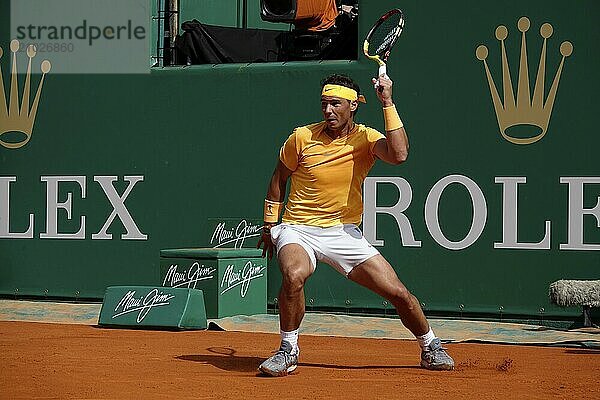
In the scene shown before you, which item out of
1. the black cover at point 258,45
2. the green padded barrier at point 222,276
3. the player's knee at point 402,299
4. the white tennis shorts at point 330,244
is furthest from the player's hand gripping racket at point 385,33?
the black cover at point 258,45

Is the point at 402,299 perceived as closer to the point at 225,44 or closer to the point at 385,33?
the point at 385,33

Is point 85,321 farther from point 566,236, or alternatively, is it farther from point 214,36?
point 566,236

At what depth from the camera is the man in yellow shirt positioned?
7.04 metres

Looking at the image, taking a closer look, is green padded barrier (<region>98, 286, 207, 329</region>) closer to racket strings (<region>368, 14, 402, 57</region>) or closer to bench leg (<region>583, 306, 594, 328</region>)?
racket strings (<region>368, 14, 402, 57</region>)

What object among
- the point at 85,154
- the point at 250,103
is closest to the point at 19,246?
the point at 85,154

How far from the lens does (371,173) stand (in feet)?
35.8

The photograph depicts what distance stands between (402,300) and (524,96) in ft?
12.9

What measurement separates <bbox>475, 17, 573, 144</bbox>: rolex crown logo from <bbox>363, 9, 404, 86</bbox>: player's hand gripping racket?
8.53 ft

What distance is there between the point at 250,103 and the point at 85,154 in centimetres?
197

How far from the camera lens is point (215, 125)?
37.9 feet

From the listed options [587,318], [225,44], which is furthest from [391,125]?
[225,44]

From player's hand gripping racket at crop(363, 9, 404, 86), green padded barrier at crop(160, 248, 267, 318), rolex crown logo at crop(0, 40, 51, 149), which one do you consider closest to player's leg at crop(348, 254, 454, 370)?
player's hand gripping racket at crop(363, 9, 404, 86)

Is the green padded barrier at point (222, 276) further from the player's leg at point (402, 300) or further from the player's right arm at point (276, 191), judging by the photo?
the player's leg at point (402, 300)

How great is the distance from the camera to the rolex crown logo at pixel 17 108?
1249cm
